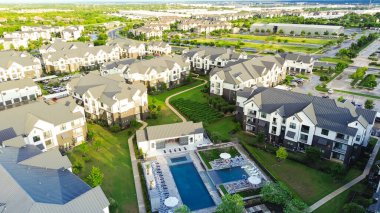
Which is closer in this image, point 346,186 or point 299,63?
point 346,186

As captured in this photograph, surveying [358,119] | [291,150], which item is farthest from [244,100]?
[358,119]

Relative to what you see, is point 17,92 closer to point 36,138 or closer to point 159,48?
point 36,138

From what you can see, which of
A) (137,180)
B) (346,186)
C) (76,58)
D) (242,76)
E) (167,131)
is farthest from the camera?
(76,58)

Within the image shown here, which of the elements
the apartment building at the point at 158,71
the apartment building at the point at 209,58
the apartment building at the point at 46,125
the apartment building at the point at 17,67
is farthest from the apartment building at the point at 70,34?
the apartment building at the point at 46,125

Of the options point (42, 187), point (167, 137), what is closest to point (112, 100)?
point (167, 137)

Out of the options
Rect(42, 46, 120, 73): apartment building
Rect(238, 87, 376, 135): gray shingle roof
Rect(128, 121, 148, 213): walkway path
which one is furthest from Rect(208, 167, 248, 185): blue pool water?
Rect(42, 46, 120, 73): apartment building

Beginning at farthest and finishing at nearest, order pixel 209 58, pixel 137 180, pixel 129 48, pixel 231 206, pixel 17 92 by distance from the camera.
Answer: pixel 129 48 → pixel 209 58 → pixel 17 92 → pixel 137 180 → pixel 231 206
